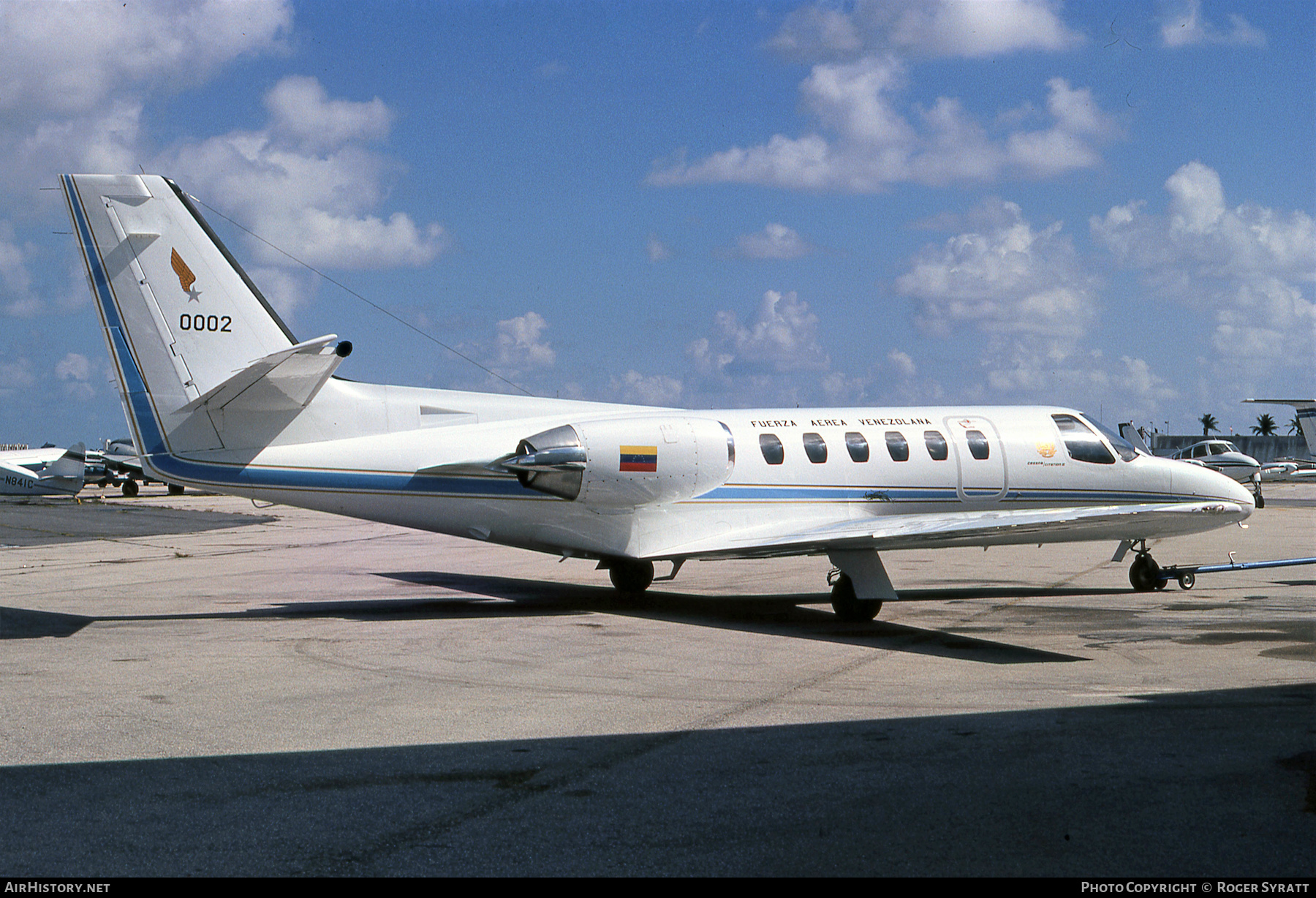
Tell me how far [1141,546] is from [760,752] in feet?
44.3

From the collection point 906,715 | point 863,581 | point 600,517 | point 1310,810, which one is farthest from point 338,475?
point 1310,810

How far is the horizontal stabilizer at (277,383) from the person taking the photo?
14.7m

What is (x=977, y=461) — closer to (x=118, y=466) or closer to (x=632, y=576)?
(x=632, y=576)

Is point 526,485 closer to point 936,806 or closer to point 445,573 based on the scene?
point 445,573

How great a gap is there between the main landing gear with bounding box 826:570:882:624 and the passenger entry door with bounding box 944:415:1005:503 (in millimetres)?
3241

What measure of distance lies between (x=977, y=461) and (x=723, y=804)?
1223cm

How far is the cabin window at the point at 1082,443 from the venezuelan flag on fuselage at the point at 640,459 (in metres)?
6.93

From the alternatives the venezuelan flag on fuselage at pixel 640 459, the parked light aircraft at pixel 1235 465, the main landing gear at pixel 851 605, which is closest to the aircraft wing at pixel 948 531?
the main landing gear at pixel 851 605

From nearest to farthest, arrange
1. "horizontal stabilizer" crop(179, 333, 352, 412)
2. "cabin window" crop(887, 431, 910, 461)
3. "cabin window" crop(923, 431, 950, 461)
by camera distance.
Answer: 1. "horizontal stabilizer" crop(179, 333, 352, 412)
2. "cabin window" crop(887, 431, 910, 461)
3. "cabin window" crop(923, 431, 950, 461)

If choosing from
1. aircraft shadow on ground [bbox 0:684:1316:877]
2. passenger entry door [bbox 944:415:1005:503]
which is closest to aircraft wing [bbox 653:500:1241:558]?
passenger entry door [bbox 944:415:1005:503]

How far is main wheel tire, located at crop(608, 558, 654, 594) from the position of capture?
18.5 meters

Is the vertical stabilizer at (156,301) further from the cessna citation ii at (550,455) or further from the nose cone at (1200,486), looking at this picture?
the nose cone at (1200,486)

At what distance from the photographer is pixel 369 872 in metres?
5.67

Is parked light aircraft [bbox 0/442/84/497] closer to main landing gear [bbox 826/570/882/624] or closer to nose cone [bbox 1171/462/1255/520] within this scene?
main landing gear [bbox 826/570/882/624]
